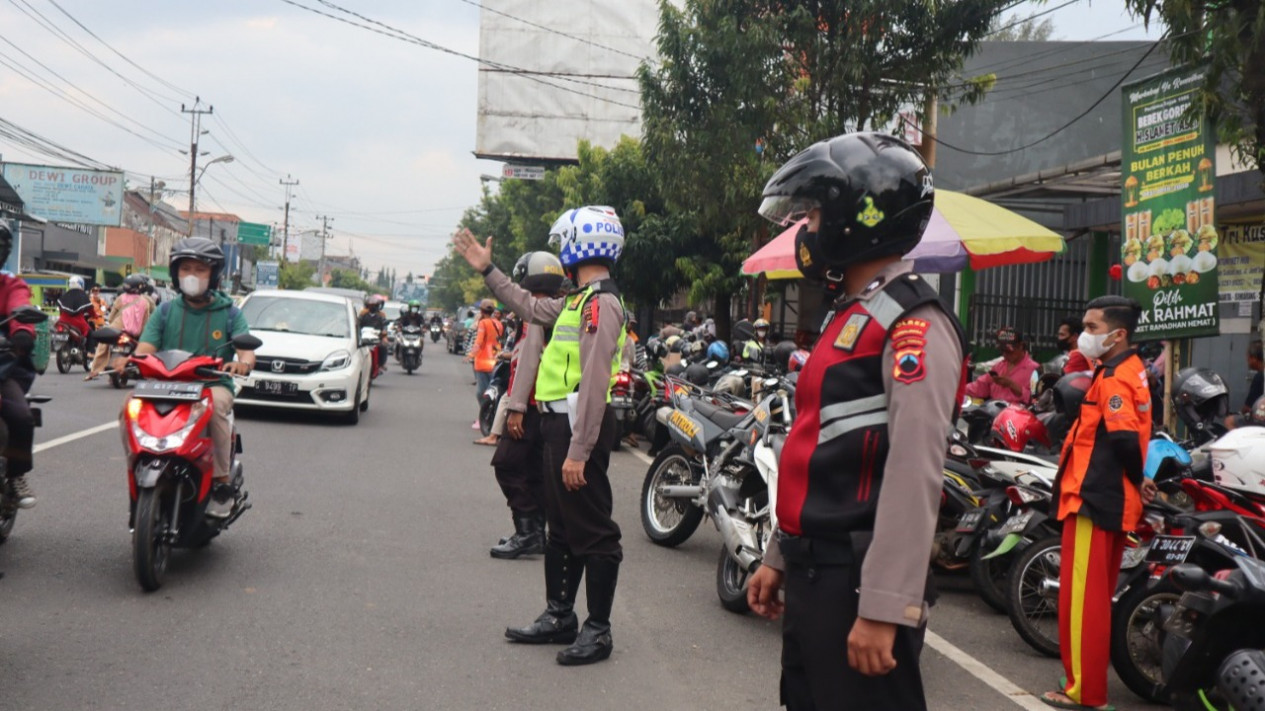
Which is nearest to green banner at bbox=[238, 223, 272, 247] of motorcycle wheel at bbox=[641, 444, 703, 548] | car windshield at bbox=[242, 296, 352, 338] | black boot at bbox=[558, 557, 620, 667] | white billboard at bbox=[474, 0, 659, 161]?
white billboard at bbox=[474, 0, 659, 161]

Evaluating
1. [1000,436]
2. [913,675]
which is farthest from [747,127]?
[913,675]

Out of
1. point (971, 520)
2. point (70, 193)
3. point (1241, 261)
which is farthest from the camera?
point (70, 193)

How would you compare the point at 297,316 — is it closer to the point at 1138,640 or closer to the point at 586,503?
the point at 586,503

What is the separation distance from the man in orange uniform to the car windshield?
11558mm

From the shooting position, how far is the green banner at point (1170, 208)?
28.5 feet

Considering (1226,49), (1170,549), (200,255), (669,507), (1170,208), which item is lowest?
(669,507)

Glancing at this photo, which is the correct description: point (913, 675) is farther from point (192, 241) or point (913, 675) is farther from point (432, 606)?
point (192, 241)

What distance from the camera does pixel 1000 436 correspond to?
28.0 feet

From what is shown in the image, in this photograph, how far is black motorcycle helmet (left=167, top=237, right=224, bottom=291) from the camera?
692 cm

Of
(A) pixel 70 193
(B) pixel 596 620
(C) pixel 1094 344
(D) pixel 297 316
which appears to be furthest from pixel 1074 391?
(A) pixel 70 193

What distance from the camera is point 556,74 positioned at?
39500mm

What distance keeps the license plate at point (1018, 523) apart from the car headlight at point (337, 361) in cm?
980

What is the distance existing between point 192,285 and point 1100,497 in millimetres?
4908

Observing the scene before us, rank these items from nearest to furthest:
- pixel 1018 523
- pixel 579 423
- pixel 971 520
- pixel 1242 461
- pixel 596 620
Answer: pixel 579 423
pixel 596 620
pixel 1242 461
pixel 1018 523
pixel 971 520
